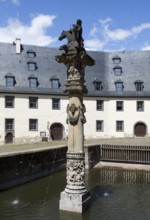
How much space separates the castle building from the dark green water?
2081 centimetres

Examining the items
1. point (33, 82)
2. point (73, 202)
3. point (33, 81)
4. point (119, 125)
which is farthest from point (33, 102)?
point (73, 202)

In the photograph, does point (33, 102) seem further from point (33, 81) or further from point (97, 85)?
point (97, 85)

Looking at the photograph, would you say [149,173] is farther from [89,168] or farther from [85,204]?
[85,204]

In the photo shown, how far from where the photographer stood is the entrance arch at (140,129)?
132 feet

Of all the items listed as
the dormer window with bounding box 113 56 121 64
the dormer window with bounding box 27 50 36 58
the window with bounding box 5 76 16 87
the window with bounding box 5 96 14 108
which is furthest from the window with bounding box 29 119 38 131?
the dormer window with bounding box 113 56 121 64

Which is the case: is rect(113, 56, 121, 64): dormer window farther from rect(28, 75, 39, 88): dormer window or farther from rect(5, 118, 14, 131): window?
rect(5, 118, 14, 131): window

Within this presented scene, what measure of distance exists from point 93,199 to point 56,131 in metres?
27.0

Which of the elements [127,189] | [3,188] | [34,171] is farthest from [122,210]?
[34,171]

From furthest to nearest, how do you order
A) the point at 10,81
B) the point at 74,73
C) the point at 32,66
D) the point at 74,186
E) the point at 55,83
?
the point at 32,66 → the point at 55,83 → the point at 10,81 → the point at 74,73 → the point at 74,186

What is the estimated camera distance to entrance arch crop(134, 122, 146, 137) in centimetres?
4038

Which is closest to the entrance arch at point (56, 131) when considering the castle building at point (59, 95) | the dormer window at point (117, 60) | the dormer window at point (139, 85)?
the castle building at point (59, 95)

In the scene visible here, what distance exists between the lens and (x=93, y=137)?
130 ft

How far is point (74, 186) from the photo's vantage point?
10312mm

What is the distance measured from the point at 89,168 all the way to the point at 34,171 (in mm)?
5265
